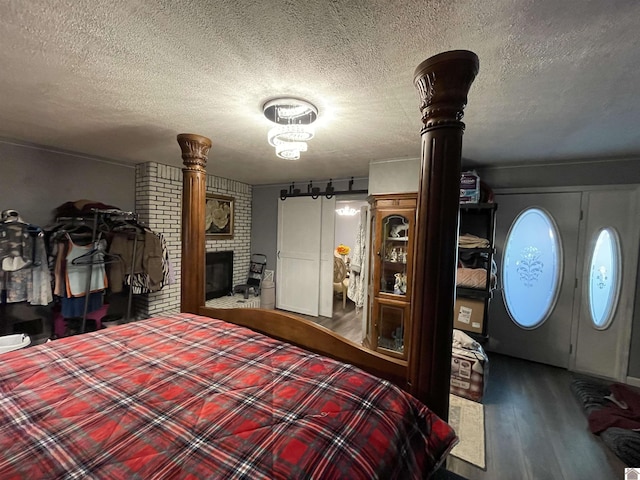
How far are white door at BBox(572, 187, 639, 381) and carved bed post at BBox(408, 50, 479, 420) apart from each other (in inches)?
117

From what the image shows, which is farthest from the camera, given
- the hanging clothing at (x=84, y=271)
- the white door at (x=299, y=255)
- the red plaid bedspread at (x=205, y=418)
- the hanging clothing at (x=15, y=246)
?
the white door at (x=299, y=255)

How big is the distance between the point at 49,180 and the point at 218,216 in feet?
6.61

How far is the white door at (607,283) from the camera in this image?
2.71m

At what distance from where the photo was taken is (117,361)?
48.2 inches

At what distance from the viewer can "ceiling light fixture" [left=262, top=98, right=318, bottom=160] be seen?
1.70m

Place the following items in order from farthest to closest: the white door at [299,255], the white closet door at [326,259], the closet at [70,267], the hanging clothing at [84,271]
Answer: the white door at [299,255]
the white closet door at [326,259]
the hanging clothing at [84,271]
the closet at [70,267]

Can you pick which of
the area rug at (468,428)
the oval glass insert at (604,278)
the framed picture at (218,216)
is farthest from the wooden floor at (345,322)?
the oval glass insert at (604,278)

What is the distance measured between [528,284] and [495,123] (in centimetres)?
212

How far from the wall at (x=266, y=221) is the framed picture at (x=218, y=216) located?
534 mm

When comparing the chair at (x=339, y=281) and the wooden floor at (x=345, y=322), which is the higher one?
the chair at (x=339, y=281)

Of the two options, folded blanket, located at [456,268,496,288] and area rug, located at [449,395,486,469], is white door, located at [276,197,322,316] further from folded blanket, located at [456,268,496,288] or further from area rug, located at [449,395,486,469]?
area rug, located at [449,395,486,469]

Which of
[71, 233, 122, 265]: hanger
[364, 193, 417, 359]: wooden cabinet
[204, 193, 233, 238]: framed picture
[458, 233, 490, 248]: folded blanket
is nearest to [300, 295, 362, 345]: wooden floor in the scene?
[364, 193, 417, 359]: wooden cabinet

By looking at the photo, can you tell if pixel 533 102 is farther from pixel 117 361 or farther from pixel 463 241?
pixel 117 361

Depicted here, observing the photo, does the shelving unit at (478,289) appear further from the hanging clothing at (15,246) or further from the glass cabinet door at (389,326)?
the hanging clothing at (15,246)
